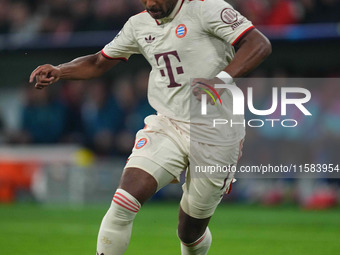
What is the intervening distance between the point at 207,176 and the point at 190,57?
0.87 metres

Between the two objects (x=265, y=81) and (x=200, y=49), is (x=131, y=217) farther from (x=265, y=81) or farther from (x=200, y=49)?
(x=265, y=81)

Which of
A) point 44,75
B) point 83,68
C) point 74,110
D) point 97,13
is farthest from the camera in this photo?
point 97,13

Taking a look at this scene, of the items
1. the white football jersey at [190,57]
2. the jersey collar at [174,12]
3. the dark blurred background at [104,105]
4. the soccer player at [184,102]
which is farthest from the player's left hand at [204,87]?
the dark blurred background at [104,105]

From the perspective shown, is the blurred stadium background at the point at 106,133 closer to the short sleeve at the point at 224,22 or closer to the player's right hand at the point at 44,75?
the player's right hand at the point at 44,75

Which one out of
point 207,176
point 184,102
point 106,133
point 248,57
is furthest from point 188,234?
point 106,133

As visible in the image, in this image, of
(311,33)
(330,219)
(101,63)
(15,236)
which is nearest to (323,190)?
(330,219)

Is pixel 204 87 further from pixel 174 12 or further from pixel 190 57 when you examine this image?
pixel 174 12

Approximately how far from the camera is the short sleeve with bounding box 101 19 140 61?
5805 millimetres

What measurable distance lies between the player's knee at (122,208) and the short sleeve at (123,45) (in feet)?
4.39

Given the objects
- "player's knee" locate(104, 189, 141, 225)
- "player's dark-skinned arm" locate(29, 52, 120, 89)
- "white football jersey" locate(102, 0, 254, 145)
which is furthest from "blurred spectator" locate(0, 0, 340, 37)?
"player's knee" locate(104, 189, 141, 225)

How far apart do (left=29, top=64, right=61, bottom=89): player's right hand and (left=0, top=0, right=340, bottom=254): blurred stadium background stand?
3753mm

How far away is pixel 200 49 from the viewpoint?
17.7 feet

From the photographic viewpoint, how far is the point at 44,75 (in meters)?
5.77

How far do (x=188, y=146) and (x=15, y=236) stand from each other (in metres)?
4.56
